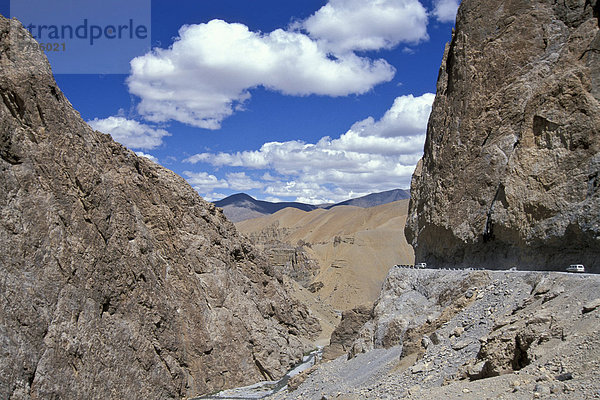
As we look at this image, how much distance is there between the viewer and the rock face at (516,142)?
16.8 meters

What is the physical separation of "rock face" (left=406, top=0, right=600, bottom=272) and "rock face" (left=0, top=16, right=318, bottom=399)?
15.5m

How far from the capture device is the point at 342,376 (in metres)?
20.4

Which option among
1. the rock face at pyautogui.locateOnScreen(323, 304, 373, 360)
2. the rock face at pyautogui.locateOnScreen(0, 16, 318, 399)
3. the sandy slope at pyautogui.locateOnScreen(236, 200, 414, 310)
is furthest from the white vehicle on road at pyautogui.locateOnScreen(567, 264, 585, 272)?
the sandy slope at pyautogui.locateOnScreen(236, 200, 414, 310)

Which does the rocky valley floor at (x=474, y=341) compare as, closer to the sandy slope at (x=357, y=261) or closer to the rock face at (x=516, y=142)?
the rock face at (x=516, y=142)

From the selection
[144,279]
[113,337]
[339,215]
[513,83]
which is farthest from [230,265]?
[339,215]

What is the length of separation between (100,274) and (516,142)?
67.5ft

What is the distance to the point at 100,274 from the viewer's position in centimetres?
2569

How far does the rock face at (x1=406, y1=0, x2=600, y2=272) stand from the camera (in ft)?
55.1

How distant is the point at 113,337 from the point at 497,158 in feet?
65.9

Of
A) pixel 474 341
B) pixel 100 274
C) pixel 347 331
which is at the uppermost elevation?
pixel 100 274

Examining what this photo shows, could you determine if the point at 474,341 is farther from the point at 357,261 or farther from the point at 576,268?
the point at 357,261

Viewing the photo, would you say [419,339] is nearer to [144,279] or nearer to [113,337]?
[113,337]

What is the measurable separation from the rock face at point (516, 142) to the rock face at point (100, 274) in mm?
15527

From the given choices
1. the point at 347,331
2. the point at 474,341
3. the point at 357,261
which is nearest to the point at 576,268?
the point at 474,341
